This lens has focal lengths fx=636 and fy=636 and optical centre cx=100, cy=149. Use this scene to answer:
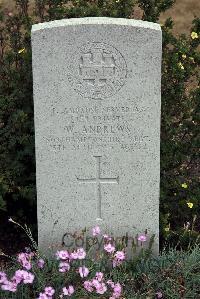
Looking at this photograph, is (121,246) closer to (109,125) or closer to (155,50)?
(109,125)

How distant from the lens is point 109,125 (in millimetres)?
4109

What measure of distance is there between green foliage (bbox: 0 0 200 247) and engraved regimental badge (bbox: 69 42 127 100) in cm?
87

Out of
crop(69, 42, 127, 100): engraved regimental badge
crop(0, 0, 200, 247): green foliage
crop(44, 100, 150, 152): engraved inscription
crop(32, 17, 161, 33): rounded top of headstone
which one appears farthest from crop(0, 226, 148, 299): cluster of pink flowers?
crop(32, 17, 161, 33): rounded top of headstone

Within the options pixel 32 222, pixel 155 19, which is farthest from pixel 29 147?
pixel 155 19

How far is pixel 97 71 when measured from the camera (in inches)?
155

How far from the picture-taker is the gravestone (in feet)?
12.7

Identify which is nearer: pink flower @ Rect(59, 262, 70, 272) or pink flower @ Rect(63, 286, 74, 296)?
pink flower @ Rect(63, 286, 74, 296)

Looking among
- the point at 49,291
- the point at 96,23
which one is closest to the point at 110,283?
the point at 49,291

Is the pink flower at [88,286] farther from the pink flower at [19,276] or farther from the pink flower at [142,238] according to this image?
the pink flower at [142,238]

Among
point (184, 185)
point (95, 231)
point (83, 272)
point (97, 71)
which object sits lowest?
point (83, 272)

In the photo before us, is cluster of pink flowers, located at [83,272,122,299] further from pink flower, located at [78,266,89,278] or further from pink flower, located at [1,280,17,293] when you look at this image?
pink flower, located at [1,280,17,293]

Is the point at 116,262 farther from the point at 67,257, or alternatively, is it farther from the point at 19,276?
the point at 19,276

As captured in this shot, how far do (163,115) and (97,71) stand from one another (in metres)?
1.16

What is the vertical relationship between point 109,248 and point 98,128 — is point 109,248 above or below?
below
